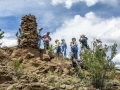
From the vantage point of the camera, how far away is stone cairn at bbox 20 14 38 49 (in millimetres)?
20672

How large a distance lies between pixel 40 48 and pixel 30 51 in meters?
1.21

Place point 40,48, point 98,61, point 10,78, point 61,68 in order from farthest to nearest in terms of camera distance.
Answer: point 40,48 → point 61,68 → point 98,61 → point 10,78

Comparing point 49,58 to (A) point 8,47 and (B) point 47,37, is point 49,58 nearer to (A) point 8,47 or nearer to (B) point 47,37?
(B) point 47,37

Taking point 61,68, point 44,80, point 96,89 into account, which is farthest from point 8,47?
point 96,89

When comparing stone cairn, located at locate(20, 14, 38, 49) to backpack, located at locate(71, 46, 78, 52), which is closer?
stone cairn, located at locate(20, 14, 38, 49)

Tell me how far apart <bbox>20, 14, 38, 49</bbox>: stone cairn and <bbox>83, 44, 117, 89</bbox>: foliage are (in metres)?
3.95

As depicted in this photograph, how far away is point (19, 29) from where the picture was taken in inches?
859

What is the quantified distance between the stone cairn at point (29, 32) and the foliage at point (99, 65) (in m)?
3.95

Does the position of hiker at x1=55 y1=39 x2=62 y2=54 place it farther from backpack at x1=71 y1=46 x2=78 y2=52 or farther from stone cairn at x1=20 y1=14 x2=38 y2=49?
stone cairn at x1=20 y1=14 x2=38 y2=49

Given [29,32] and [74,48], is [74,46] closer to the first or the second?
[74,48]

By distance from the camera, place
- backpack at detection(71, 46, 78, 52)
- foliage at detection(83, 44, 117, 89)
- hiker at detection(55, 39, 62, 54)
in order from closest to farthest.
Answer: foliage at detection(83, 44, 117, 89) → backpack at detection(71, 46, 78, 52) → hiker at detection(55, 39, 62, 54)

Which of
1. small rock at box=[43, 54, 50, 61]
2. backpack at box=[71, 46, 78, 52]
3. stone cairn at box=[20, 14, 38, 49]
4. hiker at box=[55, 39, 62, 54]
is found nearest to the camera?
stone cairn at box=[20, 14, 38, 49]

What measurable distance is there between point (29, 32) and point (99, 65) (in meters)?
5.45

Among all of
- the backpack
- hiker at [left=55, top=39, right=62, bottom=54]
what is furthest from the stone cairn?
the backpack
